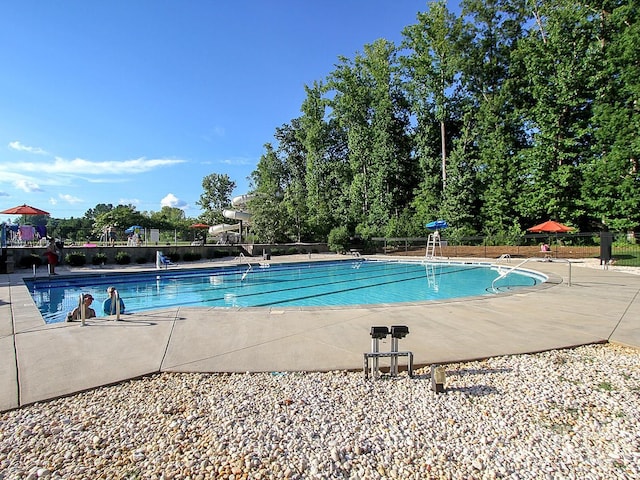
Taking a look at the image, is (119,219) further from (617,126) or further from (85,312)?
(617,126)

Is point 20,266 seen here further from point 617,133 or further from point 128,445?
point 617,133

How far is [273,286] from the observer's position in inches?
505

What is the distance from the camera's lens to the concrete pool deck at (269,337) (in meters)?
3.77

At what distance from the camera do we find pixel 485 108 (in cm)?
2488

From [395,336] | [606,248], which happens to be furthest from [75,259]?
[606,248]

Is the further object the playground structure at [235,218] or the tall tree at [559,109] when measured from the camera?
the playground structure at [235,218]

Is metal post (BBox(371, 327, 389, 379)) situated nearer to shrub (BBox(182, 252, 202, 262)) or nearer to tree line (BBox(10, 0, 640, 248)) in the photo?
shrub (BBox(182, 252, 202, 262))

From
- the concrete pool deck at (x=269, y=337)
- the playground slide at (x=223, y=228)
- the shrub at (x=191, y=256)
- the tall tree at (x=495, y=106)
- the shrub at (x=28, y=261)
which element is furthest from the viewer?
the playground slide at (x=223, y=228)

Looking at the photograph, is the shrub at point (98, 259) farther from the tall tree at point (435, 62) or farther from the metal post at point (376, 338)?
the tall tree at point (435, 62)

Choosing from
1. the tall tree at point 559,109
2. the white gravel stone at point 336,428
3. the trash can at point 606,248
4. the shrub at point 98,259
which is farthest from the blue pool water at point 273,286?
the tall tree at point 559,109

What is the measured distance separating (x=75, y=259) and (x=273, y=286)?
32.6 ft

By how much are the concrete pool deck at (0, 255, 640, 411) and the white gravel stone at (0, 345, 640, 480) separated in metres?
0.37

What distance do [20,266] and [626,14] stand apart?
110 ft

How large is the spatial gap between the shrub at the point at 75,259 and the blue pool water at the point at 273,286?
11.3ft
